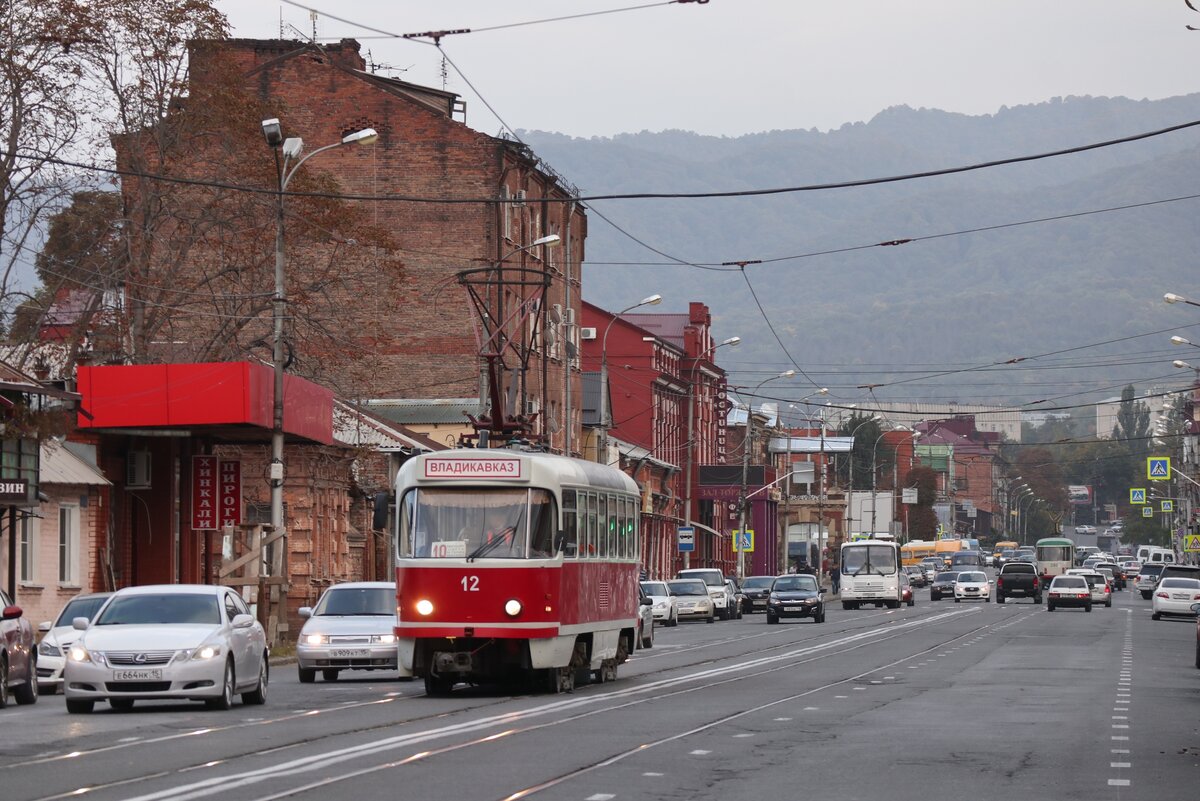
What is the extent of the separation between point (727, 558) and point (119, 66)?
7017 cm

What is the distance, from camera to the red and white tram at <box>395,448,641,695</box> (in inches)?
941

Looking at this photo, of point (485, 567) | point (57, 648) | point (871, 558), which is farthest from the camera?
point (871, 558)

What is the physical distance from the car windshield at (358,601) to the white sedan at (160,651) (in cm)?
713

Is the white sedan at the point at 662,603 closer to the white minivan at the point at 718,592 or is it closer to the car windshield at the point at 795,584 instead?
the car windshield at the point at 795,584

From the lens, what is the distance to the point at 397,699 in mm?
24188

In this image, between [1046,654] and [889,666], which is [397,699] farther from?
[1046,654]

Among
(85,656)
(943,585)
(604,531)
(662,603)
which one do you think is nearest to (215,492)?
(604,531)

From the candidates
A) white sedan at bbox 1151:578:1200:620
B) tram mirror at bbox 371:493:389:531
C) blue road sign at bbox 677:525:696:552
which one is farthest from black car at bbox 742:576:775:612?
tram mirror at bbox 371:493:389:531

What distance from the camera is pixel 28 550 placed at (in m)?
38.6

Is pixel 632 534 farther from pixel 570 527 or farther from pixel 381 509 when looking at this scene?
pixel 381 509

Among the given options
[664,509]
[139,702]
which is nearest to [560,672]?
[139,702]

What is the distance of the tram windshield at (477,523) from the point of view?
79.4 ft

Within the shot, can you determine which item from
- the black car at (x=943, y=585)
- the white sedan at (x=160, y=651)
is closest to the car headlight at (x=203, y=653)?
the white sedan at (x=160, y=651)

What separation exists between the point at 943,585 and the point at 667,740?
264 ft
